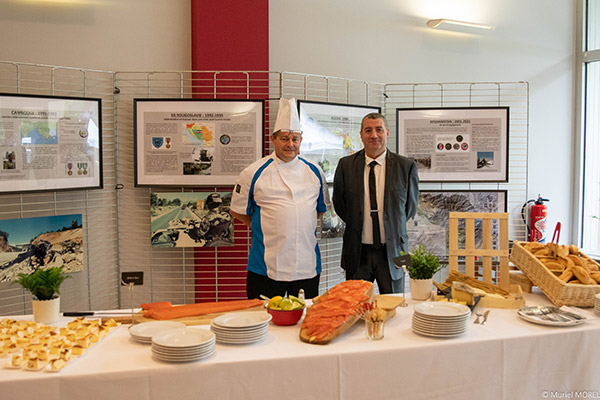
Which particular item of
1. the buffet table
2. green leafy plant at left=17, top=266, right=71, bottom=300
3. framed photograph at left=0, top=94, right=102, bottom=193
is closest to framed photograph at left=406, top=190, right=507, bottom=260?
the buffet table

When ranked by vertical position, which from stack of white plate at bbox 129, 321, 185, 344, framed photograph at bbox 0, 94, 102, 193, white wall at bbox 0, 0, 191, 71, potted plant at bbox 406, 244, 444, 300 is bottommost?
stack of white plate at bbox 129, 321, 185, 344

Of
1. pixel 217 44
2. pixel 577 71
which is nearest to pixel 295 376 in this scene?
pixel 217 44

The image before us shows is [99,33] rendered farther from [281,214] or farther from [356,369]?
[356,369]

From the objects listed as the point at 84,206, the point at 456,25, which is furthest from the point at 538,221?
the point at 84,206

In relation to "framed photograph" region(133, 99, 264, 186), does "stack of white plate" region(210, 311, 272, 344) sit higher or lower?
lower

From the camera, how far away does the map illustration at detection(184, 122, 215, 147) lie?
12.5 feet

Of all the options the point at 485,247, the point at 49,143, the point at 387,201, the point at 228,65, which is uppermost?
the point at 228,65

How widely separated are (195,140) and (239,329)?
2.17 meters

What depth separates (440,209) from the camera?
4418 mm

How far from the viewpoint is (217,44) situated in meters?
3.97

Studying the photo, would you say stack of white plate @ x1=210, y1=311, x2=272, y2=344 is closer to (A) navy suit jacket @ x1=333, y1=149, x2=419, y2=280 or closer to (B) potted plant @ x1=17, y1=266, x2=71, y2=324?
(B) potted plant @ x1=17, y1=266, x2=71, y2=324

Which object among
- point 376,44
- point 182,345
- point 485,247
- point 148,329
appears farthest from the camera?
point 376,44

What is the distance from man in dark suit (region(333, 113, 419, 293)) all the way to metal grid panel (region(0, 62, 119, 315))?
6.12ft

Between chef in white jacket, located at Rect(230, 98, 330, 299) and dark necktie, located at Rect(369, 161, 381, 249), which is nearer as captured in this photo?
chef in white jacket, located at Rect(230, 98, 330, 299)
